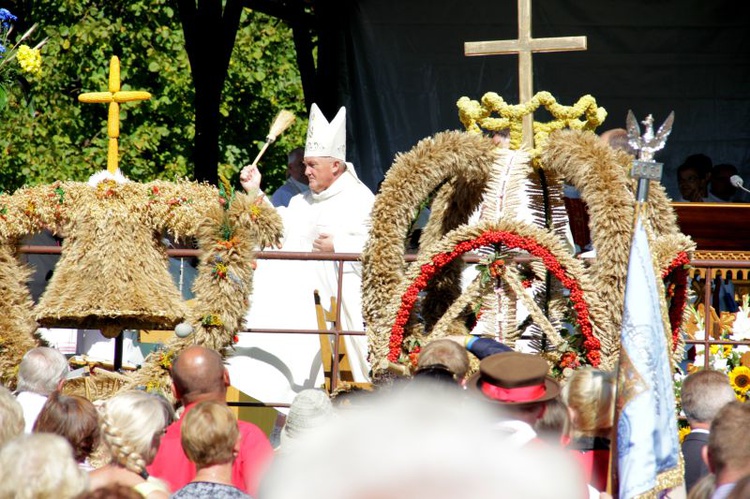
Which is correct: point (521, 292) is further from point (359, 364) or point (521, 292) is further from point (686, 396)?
point (359, 364)

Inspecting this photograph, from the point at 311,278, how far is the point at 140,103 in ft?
35.8

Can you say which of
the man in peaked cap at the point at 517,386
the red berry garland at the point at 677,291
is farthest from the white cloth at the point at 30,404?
the red berry garland at the point at 677,291

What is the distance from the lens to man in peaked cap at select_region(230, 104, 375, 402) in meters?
8.12

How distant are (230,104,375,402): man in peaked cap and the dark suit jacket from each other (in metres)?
3.35

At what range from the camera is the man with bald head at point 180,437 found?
15.4 ft

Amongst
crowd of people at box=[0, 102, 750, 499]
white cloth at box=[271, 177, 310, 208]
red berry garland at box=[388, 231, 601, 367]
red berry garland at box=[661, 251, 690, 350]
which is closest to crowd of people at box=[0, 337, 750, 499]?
crowd of people at box=[0, 102, 750, 499]

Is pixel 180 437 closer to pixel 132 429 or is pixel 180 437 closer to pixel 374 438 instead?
pixel 132 429

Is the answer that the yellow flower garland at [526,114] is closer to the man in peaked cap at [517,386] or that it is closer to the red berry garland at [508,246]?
the red berry garland at [508,246]

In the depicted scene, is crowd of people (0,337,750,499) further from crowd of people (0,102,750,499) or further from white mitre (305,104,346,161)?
white mitre (305,104,346,161)

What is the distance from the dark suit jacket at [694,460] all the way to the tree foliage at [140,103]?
13.7 metres

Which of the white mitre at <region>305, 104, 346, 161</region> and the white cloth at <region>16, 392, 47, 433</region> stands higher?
the white mitre at <region>305, 104, 346, 161</region>

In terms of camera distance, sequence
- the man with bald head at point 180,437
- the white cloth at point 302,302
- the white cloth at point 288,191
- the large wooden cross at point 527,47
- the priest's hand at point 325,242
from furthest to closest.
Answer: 1. the white cloth at point 288,191
2. the white cloth at point 302,302
3. the priest's hand at point 325,242
4. the large wooden cross at point 527,47
5. the man with bald head at point 180,437

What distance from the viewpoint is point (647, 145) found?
190 inches

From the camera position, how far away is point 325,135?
27.2ft
